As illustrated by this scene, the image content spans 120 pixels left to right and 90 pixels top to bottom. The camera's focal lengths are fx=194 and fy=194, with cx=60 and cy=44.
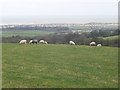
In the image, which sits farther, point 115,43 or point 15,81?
point 115,43

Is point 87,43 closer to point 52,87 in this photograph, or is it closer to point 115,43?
point 115,43

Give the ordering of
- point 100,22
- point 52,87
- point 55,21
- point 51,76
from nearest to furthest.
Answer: point 52,87
point 51,76
point 100,22
point 55,21

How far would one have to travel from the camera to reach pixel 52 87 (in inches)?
184

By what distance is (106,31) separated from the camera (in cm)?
1667

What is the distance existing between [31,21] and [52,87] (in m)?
12.3

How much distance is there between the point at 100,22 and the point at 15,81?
11.3 m

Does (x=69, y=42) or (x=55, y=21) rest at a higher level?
(x=55, y=21)

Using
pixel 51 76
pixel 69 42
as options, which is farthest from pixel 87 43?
pixel 51 76

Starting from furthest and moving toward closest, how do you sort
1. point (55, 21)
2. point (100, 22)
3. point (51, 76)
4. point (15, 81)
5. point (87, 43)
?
point (87, 43) → point (55, 21) → point (100, 22) → point (51, 76) → point (15, 81)

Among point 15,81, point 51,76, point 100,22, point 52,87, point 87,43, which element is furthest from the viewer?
point 87,43

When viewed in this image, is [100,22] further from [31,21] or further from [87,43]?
[31,21]

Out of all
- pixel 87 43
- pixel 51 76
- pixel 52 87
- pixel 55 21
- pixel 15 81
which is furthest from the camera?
pixel 87 43

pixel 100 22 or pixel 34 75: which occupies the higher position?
pixel 100 22

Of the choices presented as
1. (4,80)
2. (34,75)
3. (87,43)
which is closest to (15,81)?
(4,80)
